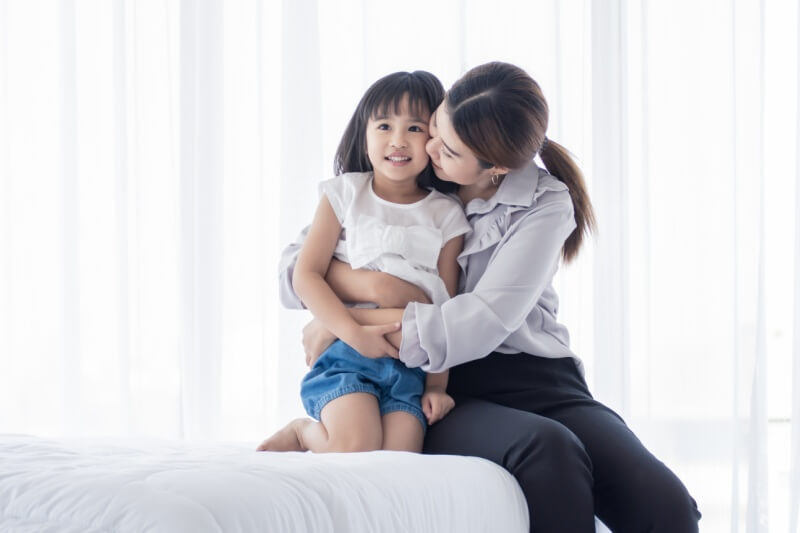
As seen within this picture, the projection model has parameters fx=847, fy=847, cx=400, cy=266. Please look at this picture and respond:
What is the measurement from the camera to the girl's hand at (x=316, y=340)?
5.01 ft

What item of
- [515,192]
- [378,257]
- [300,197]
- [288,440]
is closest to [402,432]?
[288,440]

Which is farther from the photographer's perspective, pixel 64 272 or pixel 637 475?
pixel 64 272

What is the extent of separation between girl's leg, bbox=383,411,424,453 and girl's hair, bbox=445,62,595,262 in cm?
46

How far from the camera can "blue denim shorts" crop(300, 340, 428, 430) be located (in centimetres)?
141

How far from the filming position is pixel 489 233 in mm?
1539

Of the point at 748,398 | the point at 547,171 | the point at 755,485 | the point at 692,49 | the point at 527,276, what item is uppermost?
the point at 692,49

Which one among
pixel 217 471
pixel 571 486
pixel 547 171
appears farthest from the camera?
pixel 547 171

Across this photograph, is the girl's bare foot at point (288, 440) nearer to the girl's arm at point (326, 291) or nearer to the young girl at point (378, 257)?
the young girl at point (378, 257)

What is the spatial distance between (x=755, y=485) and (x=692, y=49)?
1248mm

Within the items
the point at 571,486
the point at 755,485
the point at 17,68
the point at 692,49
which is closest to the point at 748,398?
the point at 755,485

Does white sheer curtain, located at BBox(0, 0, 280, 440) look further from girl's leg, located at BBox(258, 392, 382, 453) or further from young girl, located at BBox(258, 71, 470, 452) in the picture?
girl's leg, located at BBox(258, 392, 382, 453)

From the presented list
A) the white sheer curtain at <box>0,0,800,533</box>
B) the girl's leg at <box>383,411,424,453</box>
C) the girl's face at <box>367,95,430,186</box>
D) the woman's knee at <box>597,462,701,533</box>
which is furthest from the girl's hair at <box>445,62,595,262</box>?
the white sheer curtain at <box>0,0,800,533</box>

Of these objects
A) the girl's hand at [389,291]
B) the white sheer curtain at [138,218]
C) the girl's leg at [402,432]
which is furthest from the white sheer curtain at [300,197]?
the girl's leg at [402,432]

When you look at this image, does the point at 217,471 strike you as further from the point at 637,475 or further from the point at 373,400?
the point at 637,475
